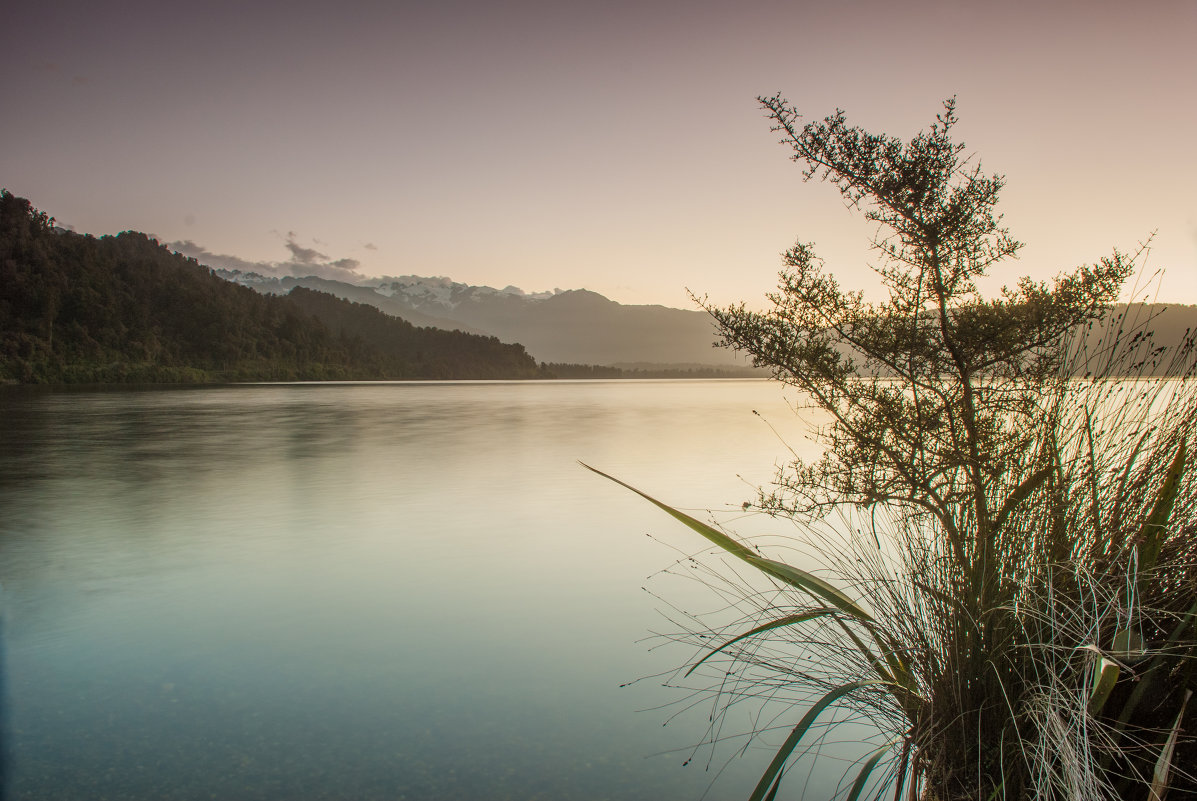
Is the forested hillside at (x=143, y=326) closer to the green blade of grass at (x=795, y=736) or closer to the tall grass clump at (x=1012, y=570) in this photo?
the tall grass clump at (x=1012, y=570)

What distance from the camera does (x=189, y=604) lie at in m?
5.85

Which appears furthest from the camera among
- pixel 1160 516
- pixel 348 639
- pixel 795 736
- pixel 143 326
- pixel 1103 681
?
pixel 143 326

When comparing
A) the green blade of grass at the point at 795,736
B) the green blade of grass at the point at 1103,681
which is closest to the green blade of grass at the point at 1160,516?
the green blade of grass at the point at 1103,681

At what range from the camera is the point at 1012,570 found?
2.34 m

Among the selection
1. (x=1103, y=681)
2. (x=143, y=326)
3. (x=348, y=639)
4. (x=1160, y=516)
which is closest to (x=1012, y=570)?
(x=1160, y=516)

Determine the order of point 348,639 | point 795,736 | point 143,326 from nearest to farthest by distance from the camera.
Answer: point 795,736 → point 348,639 → point 143,326

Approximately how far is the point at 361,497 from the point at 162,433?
1361 cm

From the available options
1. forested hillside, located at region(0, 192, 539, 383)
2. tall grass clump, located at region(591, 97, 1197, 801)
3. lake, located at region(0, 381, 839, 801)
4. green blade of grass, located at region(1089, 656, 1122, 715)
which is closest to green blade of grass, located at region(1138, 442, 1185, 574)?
tall grass clump, located at region(591, 97, 1197, 801)

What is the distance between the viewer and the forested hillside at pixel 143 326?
81438 millimetres

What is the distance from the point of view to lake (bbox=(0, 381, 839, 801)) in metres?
3.36

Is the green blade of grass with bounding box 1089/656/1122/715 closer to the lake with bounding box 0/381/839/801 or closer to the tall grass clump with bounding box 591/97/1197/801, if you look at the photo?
the tall grass clump with bounding box 591/97/1197/801

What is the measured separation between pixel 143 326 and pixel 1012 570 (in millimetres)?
111351

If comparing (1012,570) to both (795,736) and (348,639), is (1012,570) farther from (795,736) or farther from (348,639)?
(348,639)

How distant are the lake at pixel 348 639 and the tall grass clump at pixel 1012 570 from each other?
2.89 ft
